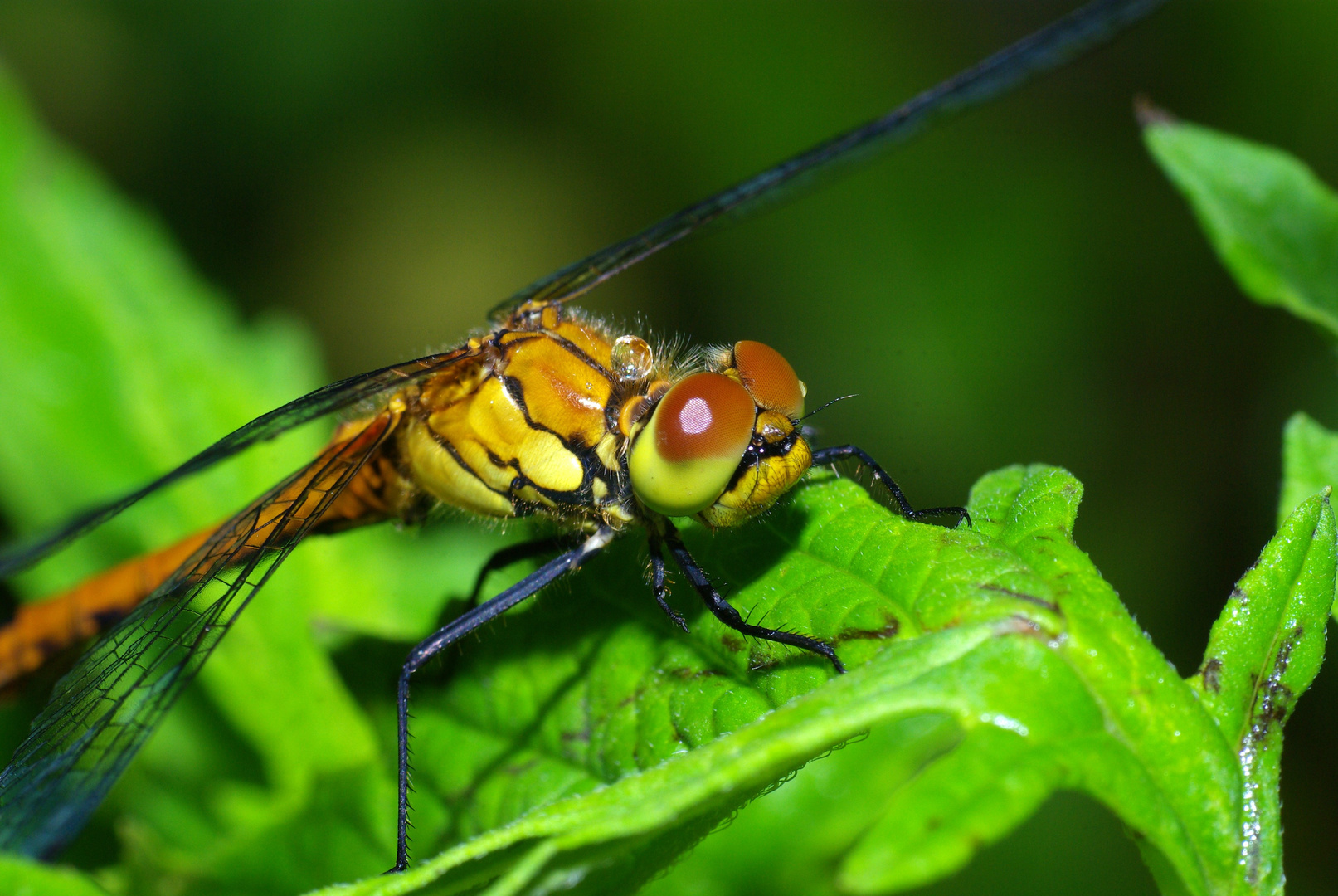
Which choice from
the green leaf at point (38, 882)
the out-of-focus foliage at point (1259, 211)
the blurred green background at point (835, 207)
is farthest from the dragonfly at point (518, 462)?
the blurred green background at point (835, 207)

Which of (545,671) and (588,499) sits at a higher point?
(588,499)

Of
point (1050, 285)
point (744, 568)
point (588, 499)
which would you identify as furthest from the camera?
point (1050, 285)

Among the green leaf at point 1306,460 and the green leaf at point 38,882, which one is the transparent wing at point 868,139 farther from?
the green leaf at point 38,882

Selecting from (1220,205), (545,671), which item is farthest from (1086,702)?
(1220,205)

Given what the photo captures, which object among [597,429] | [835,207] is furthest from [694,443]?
[835,207]

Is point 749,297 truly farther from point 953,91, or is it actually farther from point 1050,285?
point 953,91

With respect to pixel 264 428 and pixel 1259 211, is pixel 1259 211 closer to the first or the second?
pixel 1259 211

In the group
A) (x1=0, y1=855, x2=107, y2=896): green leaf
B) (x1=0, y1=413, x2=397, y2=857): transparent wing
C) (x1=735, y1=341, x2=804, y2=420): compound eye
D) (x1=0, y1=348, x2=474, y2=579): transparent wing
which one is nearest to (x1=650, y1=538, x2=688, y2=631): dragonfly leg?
→ (x1=735, y1=341, x2=804, y2=420): compound eye
